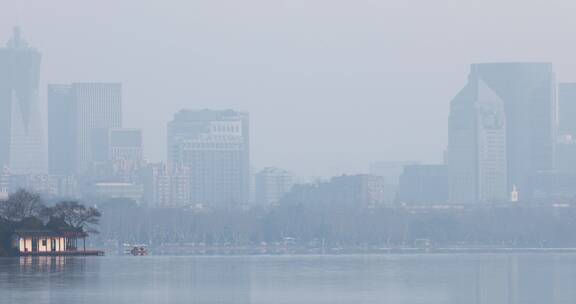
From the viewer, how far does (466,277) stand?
78.4 meters

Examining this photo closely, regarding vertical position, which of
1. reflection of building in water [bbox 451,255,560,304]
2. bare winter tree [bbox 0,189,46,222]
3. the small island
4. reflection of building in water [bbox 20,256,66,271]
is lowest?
reflection of building in water [bbox 451,255,560,304]

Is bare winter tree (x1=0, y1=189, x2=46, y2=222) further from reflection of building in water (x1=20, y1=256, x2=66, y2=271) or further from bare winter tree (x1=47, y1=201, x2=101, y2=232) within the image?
reflection of building in water (x1=20, y1=256, x2=66, y2=271)

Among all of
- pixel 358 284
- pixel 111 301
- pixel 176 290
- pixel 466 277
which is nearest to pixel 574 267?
pixel 466 277

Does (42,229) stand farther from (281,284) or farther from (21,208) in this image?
(281,284)

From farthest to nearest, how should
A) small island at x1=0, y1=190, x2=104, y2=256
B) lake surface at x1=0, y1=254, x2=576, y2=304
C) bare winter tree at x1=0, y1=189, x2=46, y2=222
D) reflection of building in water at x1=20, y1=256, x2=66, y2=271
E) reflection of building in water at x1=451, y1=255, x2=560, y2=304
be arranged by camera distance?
1. bare winter tree at x1=0, y1=189, x2=46, y2=222
2. small island at x1=0, y1=190, x2=104, y2=256
3. reflection of building in water at x1=20, y1=256, x2=66, y2=271
4. reflection of building in water at x1=451, y1=255, x2=560, y2=304
5. lake surface at x1=0, y1=254, x2=576, y2=304

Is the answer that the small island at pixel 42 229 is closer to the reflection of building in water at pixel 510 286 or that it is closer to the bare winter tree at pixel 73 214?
the bare winter tree at pixel 73 214

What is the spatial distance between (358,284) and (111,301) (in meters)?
14.7

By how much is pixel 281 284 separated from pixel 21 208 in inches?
1930

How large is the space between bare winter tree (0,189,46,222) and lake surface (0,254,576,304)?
2114cm

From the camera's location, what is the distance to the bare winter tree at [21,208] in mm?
116062

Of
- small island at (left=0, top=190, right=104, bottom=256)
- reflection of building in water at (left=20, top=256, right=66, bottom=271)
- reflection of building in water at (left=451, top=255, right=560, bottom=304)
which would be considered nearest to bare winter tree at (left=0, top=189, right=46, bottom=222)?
small island at (left=0, top=190, right=104, bottom=256)

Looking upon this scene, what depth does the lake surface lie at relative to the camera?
204 feet

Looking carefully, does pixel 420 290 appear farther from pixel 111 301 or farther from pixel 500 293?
pixel 111 301

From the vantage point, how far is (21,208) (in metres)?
118
